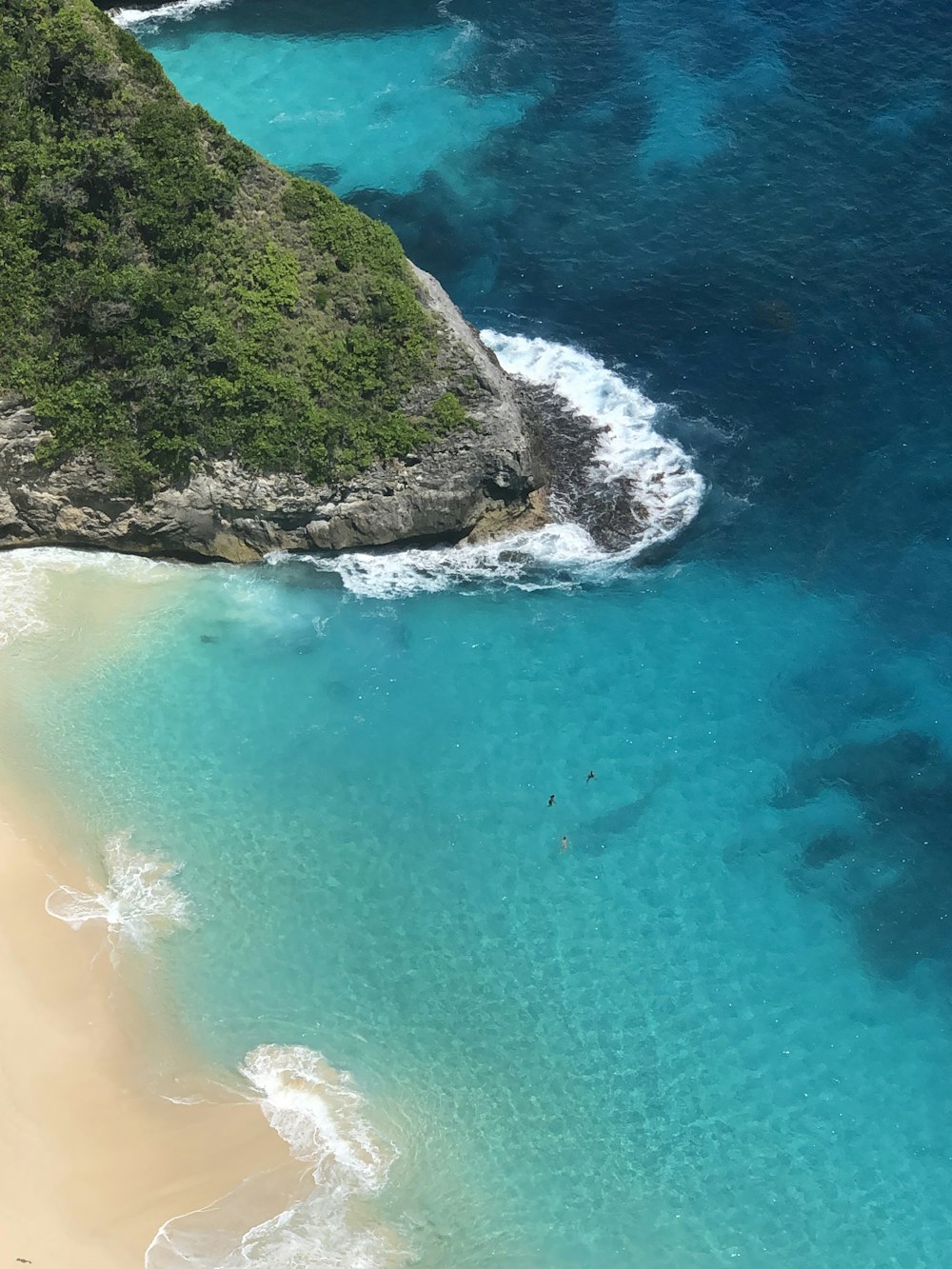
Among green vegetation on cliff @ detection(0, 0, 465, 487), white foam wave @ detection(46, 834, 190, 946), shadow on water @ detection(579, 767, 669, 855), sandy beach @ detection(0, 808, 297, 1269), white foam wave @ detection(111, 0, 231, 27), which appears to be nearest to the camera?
sandy beach @ detection(0, 808, 297, 1269)

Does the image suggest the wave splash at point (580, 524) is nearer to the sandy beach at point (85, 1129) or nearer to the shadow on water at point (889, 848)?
the shadow on water at point (889, 848)

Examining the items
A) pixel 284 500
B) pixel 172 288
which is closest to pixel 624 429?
pixel 284 500

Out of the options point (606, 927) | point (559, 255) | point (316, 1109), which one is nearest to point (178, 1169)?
point (316, 1109)

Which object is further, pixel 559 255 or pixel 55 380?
pixel 559 255

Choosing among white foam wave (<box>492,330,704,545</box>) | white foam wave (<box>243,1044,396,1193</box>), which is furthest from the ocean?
white foam wave (<box>492,330,704,545</box>)

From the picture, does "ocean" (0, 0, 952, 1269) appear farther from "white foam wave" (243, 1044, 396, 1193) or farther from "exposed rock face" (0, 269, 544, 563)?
"exposed rock face" (0, 269, 544, 563)

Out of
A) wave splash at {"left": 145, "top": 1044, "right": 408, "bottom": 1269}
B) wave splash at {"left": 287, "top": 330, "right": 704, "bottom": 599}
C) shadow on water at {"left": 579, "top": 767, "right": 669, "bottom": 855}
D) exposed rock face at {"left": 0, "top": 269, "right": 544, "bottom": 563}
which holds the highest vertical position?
exposed rock face at {"left": 0, "top": 269, "right": 544, "bottom": 563}

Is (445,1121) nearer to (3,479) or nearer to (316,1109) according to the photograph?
(316,1109)
